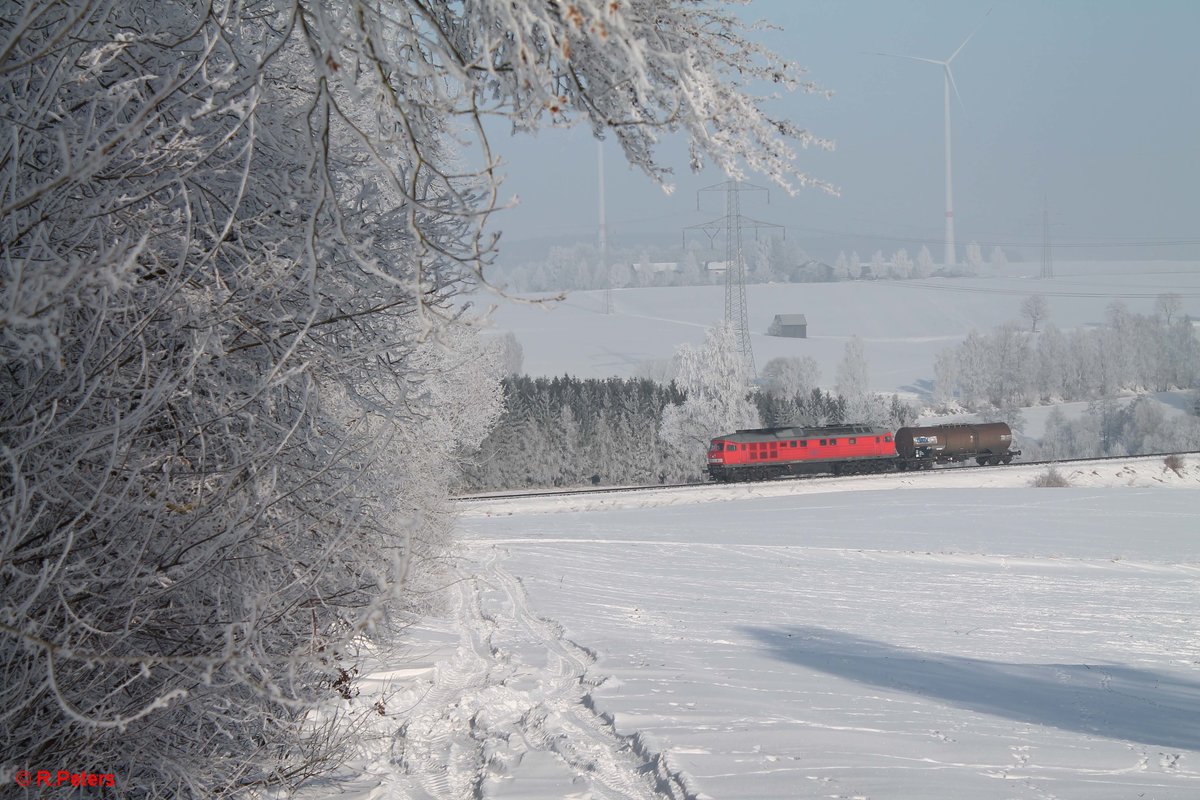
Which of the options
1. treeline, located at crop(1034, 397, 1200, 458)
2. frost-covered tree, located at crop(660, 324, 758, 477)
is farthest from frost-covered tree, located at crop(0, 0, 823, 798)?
treeline, located at crop(1034, 397, 1200, 458)

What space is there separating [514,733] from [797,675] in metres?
3.93

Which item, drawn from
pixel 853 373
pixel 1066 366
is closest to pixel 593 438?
pixel 853 373

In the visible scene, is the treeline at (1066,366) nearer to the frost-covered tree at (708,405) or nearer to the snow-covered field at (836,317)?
the snow-covered field at (836,317)

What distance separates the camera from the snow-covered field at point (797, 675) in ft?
21.9

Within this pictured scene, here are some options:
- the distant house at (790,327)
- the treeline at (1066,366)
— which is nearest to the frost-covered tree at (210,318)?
the treeline at (1066,366)

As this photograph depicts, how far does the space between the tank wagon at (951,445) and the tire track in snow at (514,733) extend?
125 feet

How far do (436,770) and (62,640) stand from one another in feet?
12.3

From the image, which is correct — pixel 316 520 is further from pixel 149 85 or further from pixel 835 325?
pixel 835 325

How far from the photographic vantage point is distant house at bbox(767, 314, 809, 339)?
114938mm

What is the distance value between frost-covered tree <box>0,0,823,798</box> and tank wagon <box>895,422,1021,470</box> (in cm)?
4405

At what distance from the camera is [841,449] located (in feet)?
147

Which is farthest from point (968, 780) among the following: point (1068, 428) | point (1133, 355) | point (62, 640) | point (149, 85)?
point (1133, 355)

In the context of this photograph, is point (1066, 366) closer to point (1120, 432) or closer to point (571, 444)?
point (1120, 432)

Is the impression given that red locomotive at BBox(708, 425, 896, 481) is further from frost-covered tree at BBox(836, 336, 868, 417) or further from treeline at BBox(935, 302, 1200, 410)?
treeline at BBox(935, 302, 1200, 410)
